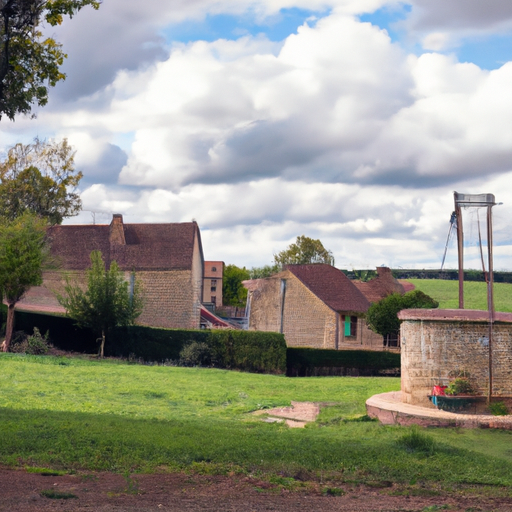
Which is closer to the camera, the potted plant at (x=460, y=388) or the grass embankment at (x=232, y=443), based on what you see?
the grass embankment at (x=232, y=443)

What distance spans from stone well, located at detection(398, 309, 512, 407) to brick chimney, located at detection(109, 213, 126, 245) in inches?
1646

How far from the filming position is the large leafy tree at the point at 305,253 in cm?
8594

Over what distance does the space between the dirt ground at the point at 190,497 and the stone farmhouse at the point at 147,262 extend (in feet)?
137

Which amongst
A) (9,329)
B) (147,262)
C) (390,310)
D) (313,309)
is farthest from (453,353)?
(147,262)

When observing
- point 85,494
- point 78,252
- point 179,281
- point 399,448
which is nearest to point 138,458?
point 85,494

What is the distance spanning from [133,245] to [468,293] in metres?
49.6

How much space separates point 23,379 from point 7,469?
14.6 metres

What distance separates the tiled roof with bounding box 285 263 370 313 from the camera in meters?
52.1

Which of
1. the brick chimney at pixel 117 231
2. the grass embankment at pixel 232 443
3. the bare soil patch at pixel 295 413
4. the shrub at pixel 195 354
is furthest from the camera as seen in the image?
the brick chimney at pixel 117 231

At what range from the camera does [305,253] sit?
86188 millimetres

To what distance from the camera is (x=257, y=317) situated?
55.6m

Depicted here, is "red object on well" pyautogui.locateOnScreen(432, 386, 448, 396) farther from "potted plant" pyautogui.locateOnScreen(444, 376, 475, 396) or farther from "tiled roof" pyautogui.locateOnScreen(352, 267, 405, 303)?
"tiled roof" pyautogui.locateOnScreen(352, 267, 405, 303)

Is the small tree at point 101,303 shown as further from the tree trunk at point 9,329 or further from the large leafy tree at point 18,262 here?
the tree trunk at point 9,329

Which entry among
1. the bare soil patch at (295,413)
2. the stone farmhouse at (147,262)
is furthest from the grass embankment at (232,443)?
the stone farmhouse at (147,262)
